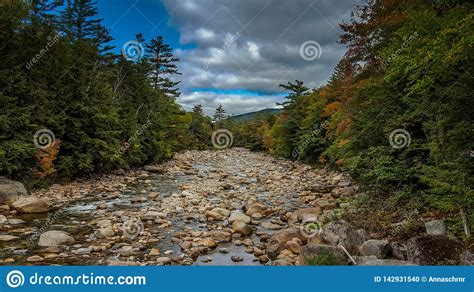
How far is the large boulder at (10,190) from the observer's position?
10.1 m

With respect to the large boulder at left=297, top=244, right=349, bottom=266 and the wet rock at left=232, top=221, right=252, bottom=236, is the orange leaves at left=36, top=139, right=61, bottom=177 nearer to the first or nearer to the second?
the wet rock at left=232, top=221, right=252, bottom=236

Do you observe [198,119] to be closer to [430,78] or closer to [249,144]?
[249,144]

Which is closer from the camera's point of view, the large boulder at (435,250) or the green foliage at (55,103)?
the large boulder at (435,250)

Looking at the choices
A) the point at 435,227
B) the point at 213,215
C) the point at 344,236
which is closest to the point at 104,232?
the point at 213,215

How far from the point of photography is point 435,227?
249 inches

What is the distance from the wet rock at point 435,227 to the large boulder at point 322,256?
6.72 feet

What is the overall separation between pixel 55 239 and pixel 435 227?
833cm

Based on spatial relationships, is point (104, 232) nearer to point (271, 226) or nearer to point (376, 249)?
point (271, 226)

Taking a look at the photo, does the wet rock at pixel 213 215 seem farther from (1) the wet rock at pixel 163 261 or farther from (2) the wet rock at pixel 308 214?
(1) the wet rock at pixel 163 261

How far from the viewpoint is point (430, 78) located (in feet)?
20.5

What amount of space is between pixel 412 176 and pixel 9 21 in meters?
15.1

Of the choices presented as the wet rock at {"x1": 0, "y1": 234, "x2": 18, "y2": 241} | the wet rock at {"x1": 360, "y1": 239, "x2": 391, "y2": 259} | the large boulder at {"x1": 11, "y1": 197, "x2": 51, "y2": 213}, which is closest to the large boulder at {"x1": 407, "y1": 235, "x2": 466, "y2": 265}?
the wet rock at {"x1": 360, "y1": 239, "x2": 391, "y2": 259}

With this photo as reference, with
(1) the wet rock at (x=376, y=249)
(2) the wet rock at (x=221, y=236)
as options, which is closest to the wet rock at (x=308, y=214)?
(2) the wet rock at (x=221, y=236)

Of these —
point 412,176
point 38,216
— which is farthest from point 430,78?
point 38,216
